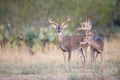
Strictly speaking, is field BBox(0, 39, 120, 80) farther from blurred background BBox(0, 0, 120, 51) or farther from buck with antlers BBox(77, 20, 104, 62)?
blurred background BBox(0, 0, 120, 51)

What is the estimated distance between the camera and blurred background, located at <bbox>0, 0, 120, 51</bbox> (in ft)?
58.1

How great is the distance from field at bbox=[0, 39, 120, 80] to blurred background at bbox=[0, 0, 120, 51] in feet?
3.05

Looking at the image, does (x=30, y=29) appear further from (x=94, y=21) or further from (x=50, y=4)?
(x=94, y=21)

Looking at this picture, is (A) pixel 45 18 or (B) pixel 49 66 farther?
(A) pixel 45 18

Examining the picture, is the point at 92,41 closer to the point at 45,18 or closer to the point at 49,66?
the point at 49,66

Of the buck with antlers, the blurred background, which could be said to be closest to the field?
the buck with antlers

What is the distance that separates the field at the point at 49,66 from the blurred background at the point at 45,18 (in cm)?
93

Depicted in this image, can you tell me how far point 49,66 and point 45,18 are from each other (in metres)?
5.91

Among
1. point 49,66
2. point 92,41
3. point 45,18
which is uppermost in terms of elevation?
point 45,18

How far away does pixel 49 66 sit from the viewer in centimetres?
1409

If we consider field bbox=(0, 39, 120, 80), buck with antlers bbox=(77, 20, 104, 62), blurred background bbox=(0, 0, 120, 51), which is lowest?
field bbox=(0, 39, 120, 80)

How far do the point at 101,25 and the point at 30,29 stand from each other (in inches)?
180

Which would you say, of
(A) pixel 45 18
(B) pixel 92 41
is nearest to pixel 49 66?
(B) pixel 92 41

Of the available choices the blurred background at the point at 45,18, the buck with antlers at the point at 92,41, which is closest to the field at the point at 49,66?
the buck with antlers at the point at 92,41
